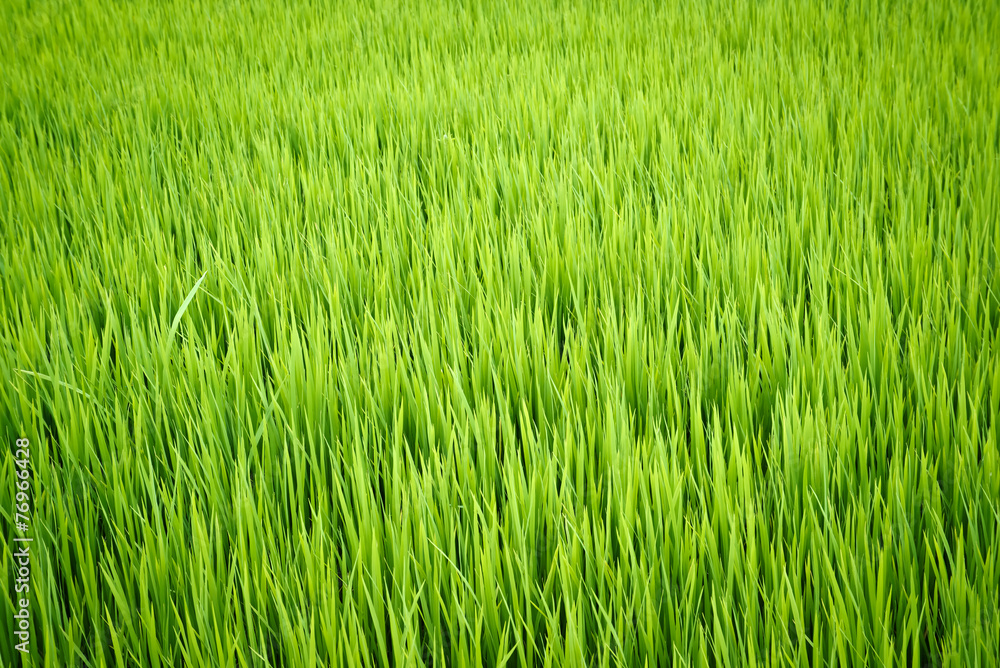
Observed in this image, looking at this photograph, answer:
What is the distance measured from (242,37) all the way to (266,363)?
2.33 m

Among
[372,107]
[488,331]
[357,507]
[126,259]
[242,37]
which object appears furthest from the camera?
[242,37]

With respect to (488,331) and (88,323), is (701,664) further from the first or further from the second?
(88,323)

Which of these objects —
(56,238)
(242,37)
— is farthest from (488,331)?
(242,37)

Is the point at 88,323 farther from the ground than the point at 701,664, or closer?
farther from the ground

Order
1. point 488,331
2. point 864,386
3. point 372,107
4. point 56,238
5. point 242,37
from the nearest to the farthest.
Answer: point 864,386 → point 488,331 → point 56,238 → point 372,107 → point 242,37

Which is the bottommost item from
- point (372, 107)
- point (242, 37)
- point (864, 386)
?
point (864, 386)

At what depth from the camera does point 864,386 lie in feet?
2.60

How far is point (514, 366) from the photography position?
918mm

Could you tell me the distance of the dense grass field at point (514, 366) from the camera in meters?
0.60

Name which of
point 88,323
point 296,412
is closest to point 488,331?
point 296,412

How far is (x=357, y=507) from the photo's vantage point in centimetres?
69

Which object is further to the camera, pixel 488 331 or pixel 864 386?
pixel 488 331

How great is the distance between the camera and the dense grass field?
0.60 meters

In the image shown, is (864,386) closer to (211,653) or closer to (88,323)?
(211,653)
